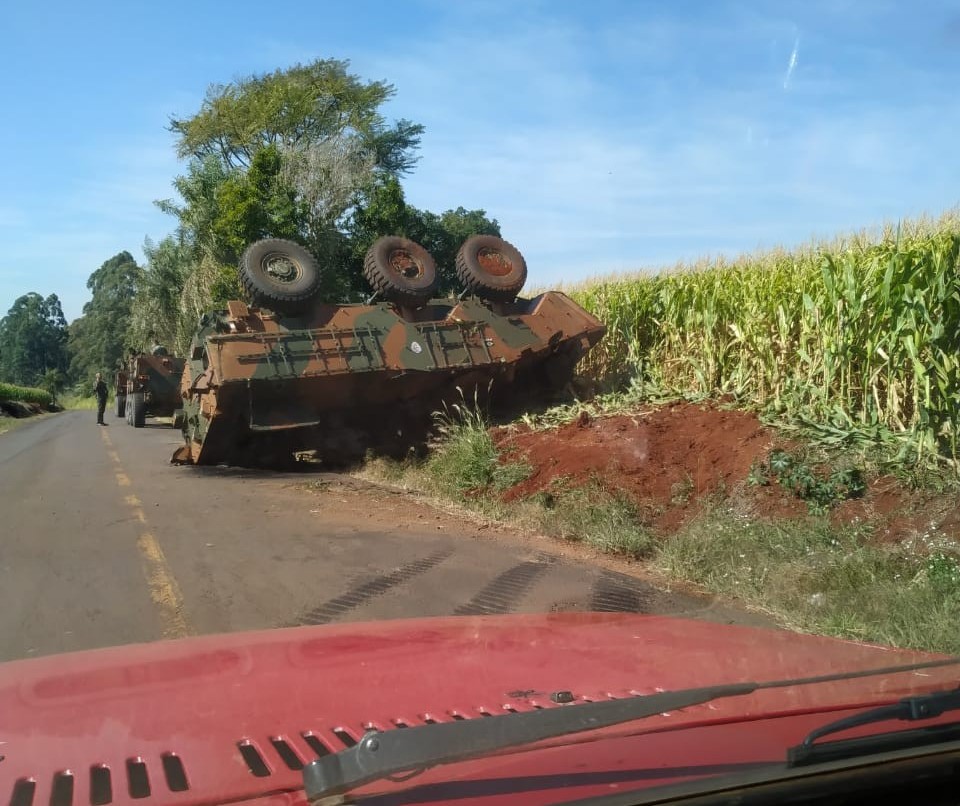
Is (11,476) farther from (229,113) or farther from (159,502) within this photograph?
(229,113)

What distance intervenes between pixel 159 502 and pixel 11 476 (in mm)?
5208

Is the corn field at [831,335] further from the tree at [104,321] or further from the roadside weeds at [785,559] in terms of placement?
the tree at [104,321]

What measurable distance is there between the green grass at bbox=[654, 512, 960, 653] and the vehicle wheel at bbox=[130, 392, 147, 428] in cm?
2525

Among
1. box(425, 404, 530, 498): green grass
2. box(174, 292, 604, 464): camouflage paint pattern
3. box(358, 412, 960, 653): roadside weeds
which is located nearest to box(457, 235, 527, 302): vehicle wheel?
box(174, 292, 604, 464): camouflage paint pattern

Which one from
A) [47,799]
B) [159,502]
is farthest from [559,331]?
[47,799]

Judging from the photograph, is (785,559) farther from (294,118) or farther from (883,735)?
(294,118)

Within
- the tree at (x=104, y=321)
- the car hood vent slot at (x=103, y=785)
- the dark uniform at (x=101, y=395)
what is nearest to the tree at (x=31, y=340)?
the tree at (x=104, y=321)

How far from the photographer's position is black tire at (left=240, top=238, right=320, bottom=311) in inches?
562

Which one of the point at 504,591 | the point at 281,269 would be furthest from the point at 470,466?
the point at 504,591

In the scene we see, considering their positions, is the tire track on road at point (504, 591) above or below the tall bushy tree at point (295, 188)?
below

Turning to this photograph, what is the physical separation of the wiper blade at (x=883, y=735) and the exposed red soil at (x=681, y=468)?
20.5 ft

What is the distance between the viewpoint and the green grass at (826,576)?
638cm

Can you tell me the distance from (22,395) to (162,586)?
60.2m

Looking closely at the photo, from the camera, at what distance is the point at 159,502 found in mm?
12398
